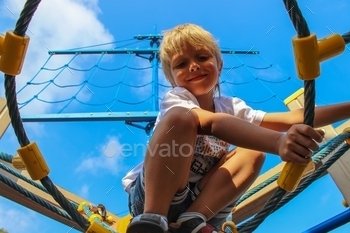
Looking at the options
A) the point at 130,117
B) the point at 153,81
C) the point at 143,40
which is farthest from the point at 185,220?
the point at 143,40

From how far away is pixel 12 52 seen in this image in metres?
0.58

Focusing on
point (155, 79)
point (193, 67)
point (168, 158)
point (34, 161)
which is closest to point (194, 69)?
point (193, 67)

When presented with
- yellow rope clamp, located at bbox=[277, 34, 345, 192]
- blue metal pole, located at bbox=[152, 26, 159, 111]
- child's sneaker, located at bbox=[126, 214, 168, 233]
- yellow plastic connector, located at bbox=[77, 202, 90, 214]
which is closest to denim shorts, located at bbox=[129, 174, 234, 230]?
child's sneaker, located at bbox=[126, 214, 168, 233]

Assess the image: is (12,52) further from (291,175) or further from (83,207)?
(83,207)

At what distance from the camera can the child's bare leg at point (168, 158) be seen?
0.63 m

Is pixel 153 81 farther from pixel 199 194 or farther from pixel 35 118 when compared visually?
pixel 199 194

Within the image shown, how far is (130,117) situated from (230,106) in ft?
5.40

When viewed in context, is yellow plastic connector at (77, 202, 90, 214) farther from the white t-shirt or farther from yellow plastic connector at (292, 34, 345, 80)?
yellow plastic connector at (292, 34, 345, 80)

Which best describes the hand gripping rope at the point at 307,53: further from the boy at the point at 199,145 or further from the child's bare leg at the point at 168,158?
the child's bare leg at the point at 168,158

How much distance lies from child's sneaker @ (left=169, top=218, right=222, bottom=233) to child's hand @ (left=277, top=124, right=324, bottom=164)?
0.19 m

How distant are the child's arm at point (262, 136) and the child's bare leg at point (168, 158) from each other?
0.03m

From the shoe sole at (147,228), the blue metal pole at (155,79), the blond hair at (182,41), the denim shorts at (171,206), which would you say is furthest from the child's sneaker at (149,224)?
the blue metal pole at (155,79)

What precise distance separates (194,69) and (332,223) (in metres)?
0.38

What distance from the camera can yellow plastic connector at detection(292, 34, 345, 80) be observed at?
0.54 meters
